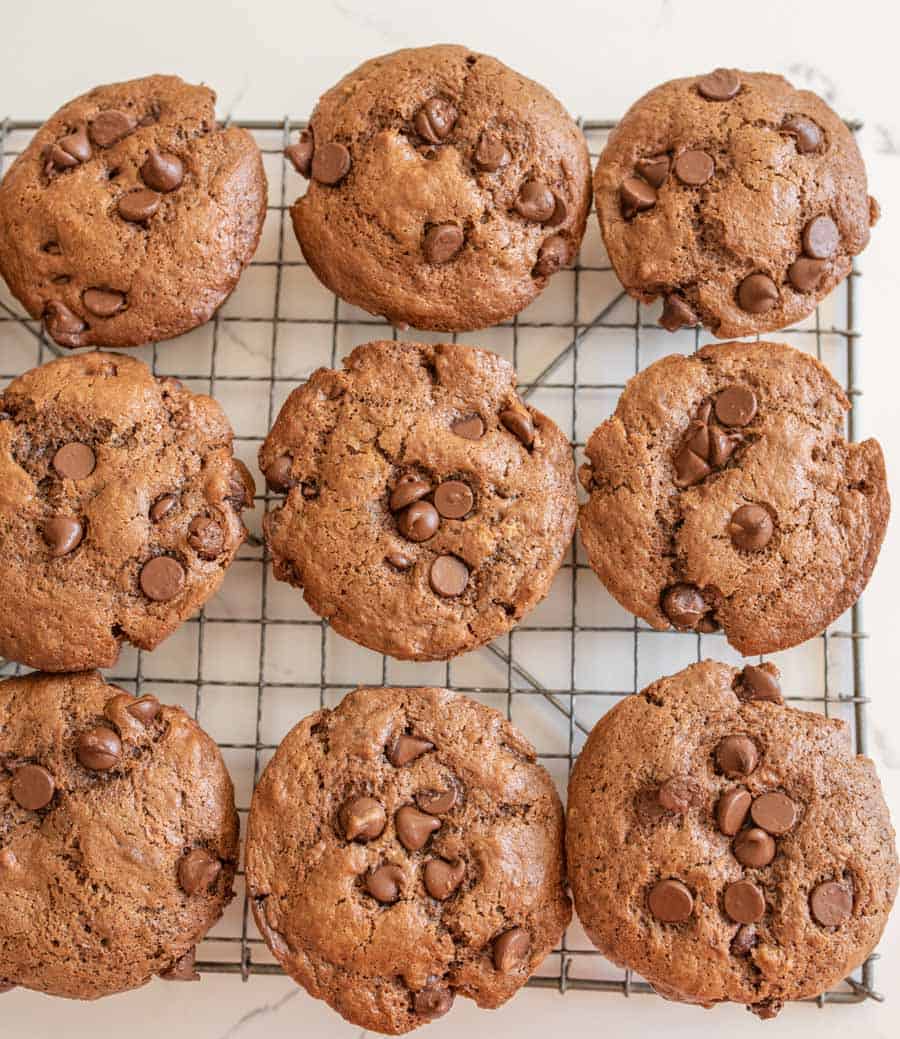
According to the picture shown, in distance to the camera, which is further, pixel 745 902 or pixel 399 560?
pixel 399 560

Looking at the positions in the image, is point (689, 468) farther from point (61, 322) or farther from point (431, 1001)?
point (61, 322)

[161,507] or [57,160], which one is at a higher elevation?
[57,160]

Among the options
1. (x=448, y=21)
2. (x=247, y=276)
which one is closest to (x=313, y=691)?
(x=247, y=276)

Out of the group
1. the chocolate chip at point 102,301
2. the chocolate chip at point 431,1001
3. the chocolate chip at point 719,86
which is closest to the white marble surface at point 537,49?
the chocolate chip at point 719,86

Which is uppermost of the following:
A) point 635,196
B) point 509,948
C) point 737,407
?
point 635,196

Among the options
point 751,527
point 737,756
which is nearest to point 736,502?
point 751,527
